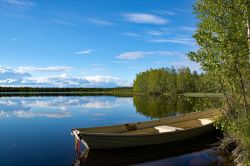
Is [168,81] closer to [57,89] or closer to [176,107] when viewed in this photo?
[176,107]

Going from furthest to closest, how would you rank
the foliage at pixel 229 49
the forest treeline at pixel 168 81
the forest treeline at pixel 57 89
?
the forest treeline at pixel 57 89
the forest treeline at pixel 168 81
the foliage at pixel 229 49

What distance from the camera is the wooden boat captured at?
17.7 m

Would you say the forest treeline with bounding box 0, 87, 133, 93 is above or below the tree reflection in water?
above

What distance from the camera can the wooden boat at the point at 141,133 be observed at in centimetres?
1770

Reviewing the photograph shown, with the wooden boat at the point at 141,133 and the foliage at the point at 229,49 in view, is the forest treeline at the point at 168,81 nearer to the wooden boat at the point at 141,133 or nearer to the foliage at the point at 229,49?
the wooden boat at the point at 141,133

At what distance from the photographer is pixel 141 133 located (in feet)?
71.3

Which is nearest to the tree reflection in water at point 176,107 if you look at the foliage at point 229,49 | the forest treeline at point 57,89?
the foliage at point 229,49

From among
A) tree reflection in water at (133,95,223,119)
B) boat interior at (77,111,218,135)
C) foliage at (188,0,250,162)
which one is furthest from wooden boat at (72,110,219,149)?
foliage at (188,0,250,162)

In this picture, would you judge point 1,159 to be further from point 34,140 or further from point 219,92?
point 219,92

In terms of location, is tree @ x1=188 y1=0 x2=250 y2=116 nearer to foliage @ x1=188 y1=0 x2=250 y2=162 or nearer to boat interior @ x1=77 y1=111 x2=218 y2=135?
foliage @ x1=188 y1=0 x2=250 y2=162

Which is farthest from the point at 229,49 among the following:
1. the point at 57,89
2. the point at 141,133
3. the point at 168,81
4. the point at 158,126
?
the point at 57,89

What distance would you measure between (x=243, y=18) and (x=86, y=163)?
437 inches

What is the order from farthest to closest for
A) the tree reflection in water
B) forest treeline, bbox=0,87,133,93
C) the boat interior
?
forest treeline, bbox=0,87,133,93 → the boat interior → the tree reflection in water

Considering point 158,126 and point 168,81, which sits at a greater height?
point 168,81
